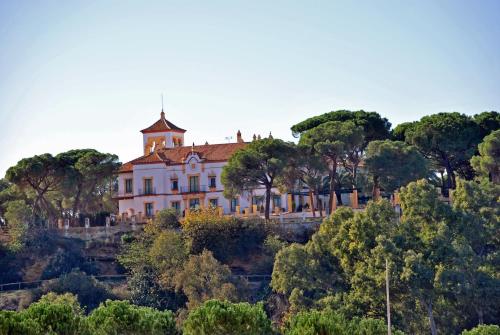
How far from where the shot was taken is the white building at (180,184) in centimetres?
10281

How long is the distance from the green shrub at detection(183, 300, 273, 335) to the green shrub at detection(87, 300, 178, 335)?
4.16 ft

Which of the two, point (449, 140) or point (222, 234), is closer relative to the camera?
point (222, 234)

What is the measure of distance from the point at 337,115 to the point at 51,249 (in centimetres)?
2252

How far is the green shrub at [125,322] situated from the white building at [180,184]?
38225 mm

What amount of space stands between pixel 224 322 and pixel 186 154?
44964 mm

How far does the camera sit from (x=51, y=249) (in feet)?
312

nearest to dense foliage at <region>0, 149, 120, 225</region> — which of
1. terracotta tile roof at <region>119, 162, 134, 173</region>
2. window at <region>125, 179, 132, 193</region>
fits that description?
terracotta tile roof at <region>119, 162, 134, 173</region>

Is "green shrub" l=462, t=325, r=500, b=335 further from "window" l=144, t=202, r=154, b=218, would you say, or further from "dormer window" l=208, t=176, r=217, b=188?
"window" l=144, t=202, r=154, b=218

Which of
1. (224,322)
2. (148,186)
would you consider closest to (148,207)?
(148,186)

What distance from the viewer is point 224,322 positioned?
61969mm

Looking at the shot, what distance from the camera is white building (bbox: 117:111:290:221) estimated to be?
10281cm

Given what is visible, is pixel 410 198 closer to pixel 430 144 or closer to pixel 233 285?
pixel 233 285

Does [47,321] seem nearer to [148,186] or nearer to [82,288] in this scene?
[82,288]

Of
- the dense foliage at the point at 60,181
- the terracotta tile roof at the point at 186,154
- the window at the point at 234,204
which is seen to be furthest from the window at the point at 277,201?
the dense foliage at the point at 60,181
